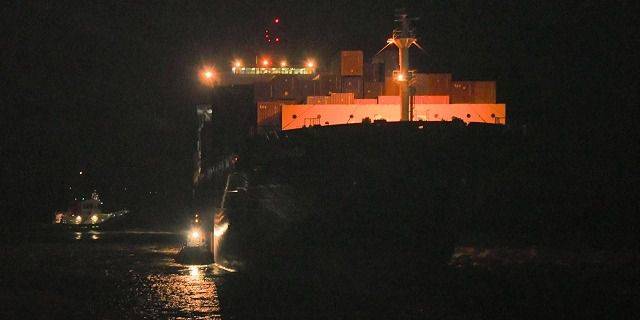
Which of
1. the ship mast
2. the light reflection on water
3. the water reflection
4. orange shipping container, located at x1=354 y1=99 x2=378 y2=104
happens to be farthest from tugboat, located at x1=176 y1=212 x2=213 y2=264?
the ship mast

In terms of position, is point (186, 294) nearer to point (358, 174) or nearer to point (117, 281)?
point (117, 281)

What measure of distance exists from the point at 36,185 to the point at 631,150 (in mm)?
72506

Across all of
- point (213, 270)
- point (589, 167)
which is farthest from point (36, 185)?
point (589, 167)

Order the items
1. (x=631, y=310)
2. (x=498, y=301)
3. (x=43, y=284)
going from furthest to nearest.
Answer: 1. (x=43, y=284)
2. (x=498, y=301)
3. (x=631, y=310)

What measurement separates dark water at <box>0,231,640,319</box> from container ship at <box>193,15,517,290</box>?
0.60m

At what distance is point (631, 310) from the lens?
13.4m

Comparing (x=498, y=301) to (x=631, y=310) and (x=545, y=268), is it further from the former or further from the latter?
(x=631, y=310)

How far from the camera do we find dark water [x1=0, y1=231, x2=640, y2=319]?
47.3 feet

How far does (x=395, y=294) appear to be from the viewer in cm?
1711

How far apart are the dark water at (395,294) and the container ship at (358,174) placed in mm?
601

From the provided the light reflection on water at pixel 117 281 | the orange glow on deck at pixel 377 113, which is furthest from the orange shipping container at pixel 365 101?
the light reflection on water at pixel 117 281

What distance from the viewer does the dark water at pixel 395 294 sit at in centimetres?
1441

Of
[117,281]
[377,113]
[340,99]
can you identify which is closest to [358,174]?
[377,113]

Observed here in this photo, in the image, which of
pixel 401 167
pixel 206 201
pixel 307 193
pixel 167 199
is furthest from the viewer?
pixel 167 199
